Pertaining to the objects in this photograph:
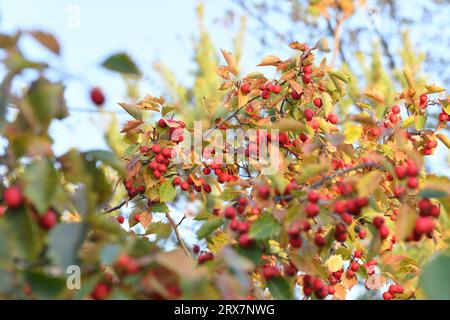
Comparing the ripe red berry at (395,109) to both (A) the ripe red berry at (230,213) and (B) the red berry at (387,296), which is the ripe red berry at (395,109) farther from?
(A) the ripe red berry at (230,213)

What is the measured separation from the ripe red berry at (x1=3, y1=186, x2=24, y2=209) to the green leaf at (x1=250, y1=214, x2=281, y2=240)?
450mm

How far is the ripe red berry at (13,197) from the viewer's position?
110 cm

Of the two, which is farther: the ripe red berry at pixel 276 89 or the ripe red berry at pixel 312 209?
the ripe red berry at pixel 276 89

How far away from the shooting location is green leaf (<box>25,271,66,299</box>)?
106 centimetres

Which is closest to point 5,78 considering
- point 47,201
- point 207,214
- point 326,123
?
point 47,201

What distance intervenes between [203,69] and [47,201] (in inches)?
211

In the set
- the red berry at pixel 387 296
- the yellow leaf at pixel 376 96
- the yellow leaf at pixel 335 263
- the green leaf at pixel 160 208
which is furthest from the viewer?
the yellow leaf at pixel 376 96

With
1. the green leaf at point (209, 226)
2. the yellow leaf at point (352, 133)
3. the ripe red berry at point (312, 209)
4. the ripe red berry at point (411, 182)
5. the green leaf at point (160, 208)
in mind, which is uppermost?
the yellow leaf at point (352, 133)

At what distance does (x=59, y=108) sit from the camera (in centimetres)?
116

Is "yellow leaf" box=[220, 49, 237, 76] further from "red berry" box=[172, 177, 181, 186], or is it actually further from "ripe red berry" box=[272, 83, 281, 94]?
"red berry" box=[172, 177, 181, 186]

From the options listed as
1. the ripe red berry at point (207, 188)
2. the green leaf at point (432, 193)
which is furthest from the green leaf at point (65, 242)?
the ripe red berry at point (207, 188)

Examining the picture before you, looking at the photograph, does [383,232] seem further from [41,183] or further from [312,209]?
[41,183]
